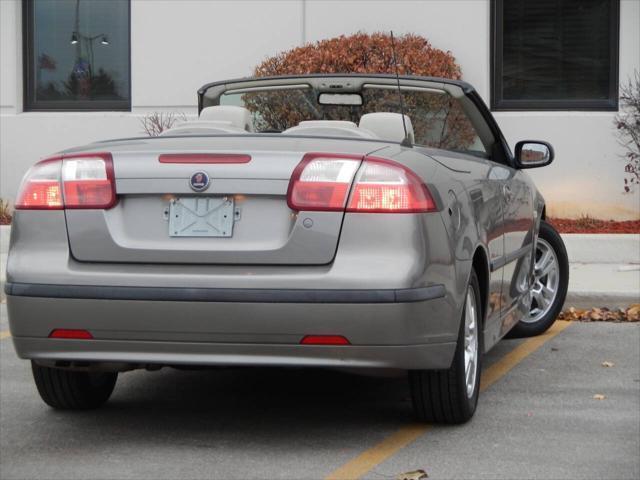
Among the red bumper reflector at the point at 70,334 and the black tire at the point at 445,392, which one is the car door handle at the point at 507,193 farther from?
the red bumper reflector at the point at 70,334

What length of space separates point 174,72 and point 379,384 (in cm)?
832

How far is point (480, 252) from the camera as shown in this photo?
222 inches

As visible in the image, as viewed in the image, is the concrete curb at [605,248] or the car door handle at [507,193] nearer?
the car door handle at [507,193]

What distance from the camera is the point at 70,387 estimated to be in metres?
5.69

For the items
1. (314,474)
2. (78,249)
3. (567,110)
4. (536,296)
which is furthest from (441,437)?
(567,110)

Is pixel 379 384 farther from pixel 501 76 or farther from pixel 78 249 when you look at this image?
pixel 501 76

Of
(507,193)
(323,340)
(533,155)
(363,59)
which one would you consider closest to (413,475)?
(323,340)

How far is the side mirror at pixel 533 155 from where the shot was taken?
7027 millimetres

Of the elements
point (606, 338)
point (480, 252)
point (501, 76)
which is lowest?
point (606, 338)

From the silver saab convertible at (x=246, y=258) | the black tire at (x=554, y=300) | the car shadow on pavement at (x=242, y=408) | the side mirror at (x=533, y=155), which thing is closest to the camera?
the silver saab convertible at (x=246, y=258)

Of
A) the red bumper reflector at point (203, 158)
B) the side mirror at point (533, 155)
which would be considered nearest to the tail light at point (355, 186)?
the red bumper reflector at point (203, 158)

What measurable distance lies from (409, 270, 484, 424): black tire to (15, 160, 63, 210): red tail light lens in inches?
61.5

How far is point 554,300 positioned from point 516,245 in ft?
4.88

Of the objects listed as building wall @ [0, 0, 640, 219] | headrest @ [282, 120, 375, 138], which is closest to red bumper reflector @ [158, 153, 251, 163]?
headrest @ [282, 120, 375, 138]
